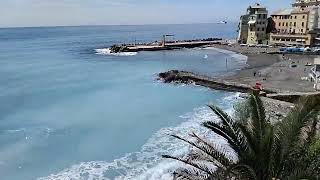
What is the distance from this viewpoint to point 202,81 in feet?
200

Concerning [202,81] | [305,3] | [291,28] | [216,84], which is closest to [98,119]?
[216,84]

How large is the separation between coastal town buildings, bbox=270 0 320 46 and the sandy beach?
10324 mm

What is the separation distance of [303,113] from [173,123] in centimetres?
2880

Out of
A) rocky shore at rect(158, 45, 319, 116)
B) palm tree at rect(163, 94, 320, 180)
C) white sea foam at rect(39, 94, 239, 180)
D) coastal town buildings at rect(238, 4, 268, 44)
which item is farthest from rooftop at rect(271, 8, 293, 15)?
palm tree at rect(163, 94, 320, 180)

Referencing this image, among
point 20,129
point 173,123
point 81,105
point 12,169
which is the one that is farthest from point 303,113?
point 81,105

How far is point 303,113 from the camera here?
11633mm

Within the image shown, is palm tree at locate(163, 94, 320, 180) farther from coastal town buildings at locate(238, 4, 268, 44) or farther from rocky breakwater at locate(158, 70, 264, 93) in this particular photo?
coastal town buildings at locate(238, 4, 268, 44)

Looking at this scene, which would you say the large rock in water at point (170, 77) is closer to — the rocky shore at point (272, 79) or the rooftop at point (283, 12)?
the rocky shore at point (272, 79)

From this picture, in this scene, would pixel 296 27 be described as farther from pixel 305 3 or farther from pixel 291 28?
pixel 305 3

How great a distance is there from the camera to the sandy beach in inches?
2051

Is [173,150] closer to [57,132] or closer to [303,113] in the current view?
[57,132]

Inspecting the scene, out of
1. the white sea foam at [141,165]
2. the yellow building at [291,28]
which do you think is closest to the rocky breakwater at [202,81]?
the white sea foam at [141,165]

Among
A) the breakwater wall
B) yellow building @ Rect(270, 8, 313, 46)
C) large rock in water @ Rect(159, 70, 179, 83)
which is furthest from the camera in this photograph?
yellow building @ Rect(270, 8, 313, 46)

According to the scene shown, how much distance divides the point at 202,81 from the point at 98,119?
22.1 meters
